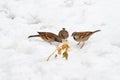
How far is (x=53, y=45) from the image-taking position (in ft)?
13.6

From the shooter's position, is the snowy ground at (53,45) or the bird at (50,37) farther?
the bird at (50,37)

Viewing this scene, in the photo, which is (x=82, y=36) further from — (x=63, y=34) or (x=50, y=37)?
(x=50, y=37)

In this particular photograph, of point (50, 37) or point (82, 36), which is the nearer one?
point (82, 36)

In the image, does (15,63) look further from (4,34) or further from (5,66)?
(4,34)

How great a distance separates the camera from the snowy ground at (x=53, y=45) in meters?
3.68

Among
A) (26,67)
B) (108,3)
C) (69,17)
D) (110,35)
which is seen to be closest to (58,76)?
(26,67)

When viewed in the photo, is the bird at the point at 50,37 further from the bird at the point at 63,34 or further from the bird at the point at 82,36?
the bird at the point at 82,36

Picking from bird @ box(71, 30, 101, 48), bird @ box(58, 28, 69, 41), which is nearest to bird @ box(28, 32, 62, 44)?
bird @ box(58, 28, 69, 41)

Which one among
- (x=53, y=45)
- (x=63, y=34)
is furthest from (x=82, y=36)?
(x=53, y=45)

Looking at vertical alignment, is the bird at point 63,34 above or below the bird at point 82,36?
above

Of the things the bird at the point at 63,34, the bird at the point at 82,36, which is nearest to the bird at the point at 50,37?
the bird at the point at 63,34

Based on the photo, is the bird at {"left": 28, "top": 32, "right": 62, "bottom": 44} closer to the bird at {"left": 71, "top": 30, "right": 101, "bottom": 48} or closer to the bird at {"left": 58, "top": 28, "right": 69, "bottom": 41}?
the bird at {"left": 58, "top": 28, "right": 69, "bottom": 41}

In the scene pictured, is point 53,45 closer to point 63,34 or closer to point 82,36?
point 63,34

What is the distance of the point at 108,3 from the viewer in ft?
16.3
